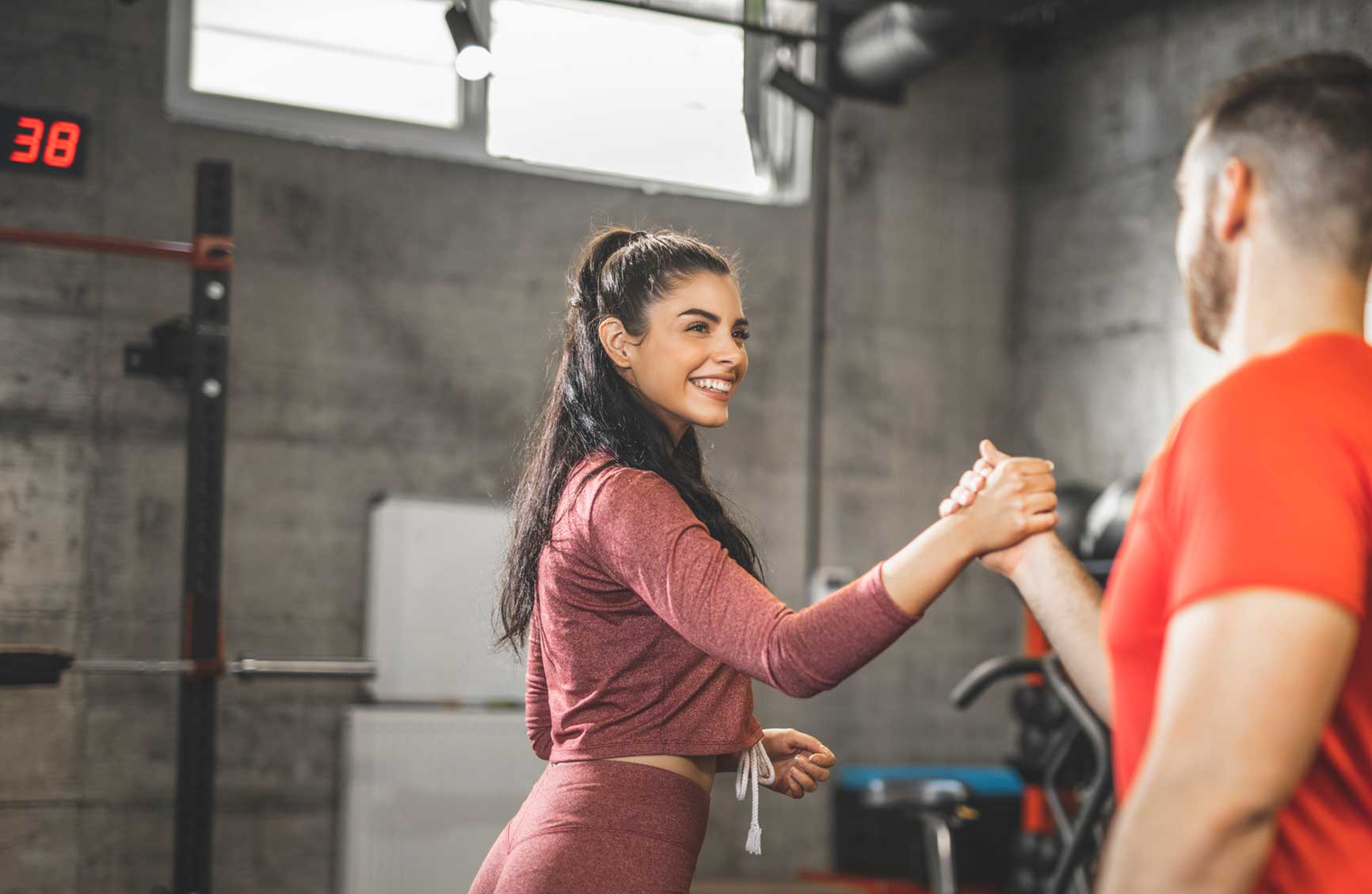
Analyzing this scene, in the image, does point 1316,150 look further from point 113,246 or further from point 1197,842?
point 113,246

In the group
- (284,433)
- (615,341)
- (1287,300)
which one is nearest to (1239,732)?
(1287,300)

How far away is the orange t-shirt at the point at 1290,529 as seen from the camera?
85 cm

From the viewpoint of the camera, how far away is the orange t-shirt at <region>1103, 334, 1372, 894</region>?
0.85 m

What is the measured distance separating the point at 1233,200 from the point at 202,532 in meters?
3.07

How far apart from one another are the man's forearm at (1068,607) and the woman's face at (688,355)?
440 mm

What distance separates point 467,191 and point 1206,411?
189 inches

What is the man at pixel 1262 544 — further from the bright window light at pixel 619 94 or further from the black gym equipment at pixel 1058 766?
the bright window light at pixel 619 94

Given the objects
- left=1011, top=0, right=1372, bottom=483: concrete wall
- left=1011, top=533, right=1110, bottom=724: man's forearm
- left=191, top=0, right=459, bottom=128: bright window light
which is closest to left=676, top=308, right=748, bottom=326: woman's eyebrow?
left=1011, top=533, right=1110, bottom=724: man's forearm

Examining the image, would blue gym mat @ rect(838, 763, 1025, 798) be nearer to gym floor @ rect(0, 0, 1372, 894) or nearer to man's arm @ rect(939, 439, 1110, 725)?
gym floor @ rect(0, 0, 1372, 894)

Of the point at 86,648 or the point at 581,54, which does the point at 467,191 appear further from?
the point at 86,648

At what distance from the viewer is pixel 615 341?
175 centimetres

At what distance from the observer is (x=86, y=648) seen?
4.75m

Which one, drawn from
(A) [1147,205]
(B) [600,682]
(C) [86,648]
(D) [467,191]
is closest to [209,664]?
(C) [86,648]

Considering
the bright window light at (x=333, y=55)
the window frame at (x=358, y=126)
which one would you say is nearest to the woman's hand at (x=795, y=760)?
the window frame at (x=358, y=126)
